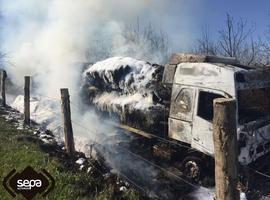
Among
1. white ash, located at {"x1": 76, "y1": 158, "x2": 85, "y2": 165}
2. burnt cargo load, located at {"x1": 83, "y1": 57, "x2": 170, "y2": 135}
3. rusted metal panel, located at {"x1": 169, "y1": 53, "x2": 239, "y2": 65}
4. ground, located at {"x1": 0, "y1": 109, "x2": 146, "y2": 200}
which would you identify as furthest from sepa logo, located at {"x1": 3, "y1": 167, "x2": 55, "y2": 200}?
burnt cargo load, located at {"x1": 83, "y1": 57, "x2": 170, "y2": 135}

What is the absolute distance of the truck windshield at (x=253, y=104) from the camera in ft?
27.9

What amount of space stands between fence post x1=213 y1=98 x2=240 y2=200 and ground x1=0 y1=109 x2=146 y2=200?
2.08m

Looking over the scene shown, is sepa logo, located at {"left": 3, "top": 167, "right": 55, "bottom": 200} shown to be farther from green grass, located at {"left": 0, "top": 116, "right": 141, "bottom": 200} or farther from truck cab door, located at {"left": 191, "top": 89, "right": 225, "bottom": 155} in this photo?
truck cab door, located at {"left": 191, "top": 89, "right": 225, "bottom": 155}

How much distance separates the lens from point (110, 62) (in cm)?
1278

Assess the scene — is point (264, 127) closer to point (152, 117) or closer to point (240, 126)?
point (240, 126)

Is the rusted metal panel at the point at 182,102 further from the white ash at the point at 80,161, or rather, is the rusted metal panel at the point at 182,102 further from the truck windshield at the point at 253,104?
the white ash at the point at 80,161

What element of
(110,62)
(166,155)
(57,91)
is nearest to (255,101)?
(166,155)

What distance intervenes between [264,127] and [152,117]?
2.99m

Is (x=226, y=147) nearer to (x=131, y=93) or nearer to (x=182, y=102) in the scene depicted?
(x=182, y=102)

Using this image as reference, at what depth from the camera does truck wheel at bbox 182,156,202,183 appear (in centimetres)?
888

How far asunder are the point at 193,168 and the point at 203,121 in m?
1.14

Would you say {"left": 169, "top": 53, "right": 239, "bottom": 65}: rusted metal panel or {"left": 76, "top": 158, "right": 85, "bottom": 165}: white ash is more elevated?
{"left": 169, "top": 53, "right": 239, "bottom": 65}: rusted metal panel

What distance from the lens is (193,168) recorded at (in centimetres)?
900

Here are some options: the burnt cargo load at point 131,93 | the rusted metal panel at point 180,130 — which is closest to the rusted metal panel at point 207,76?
the burnt cargo load at point 131,93
